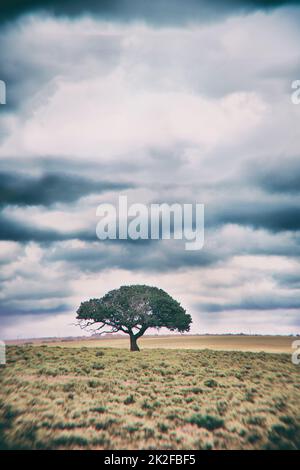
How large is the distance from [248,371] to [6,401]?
71.7 feet

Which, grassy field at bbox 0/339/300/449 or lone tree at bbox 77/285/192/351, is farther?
lone tree at bbox 77/285/192/351

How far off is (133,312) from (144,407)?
29018 millimetres

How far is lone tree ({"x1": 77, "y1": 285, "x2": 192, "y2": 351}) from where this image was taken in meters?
48.9

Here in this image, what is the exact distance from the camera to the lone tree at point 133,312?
48.9 m

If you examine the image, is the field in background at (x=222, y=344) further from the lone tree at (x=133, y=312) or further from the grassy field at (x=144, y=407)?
the grassy field at (x=144, y=407)

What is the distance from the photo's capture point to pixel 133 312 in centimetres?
4850

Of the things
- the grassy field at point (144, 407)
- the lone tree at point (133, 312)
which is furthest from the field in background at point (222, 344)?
the grassy field at point (144, 407)

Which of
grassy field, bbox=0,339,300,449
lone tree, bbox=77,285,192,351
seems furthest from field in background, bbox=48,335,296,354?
grassy field, bbox=0,339,300,449

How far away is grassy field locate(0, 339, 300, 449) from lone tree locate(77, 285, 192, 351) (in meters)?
16.3

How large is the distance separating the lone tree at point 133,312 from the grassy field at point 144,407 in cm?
1629

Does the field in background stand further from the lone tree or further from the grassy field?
the grassy field

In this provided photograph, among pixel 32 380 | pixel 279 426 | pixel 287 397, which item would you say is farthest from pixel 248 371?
pixel 32 380

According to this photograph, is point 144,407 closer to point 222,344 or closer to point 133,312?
point 133,312
